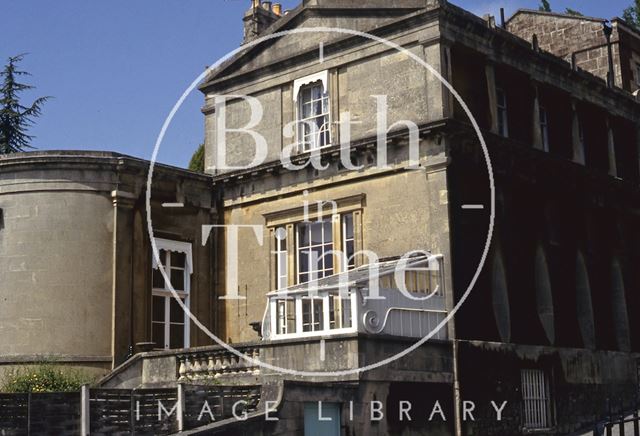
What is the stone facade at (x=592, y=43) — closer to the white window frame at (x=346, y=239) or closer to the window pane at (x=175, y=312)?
the white window frame at (x=346, y=239)

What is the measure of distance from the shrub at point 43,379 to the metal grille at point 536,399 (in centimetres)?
916

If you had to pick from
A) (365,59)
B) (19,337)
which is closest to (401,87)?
(365,59)

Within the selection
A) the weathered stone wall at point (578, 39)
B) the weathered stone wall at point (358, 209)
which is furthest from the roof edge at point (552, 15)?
the weathered stone wall at point (358, 209)

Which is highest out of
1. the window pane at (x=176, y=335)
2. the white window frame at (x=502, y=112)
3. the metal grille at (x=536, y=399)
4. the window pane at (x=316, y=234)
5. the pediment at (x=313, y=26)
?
the pediment at (x=313, y=26)

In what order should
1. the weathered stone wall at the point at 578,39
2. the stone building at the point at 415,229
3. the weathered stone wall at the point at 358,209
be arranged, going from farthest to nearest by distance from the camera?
the weathered stone wall at the point at 578,39, the weathered stone wall at the point at 358,209, the stone building at the point at 415,229

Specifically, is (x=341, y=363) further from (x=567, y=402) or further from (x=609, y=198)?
(x=609, y=198)

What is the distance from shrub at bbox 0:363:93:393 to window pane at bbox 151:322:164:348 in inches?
82.6

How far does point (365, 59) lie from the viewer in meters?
22.4

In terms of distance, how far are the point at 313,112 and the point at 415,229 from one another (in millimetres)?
4538

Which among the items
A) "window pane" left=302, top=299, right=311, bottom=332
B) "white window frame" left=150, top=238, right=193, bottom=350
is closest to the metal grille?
"window pane" left=302, top=299, right=311, bottom=332

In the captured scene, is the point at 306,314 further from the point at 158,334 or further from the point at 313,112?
the point at 313,112

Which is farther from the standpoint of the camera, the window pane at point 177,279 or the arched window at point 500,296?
the window pane at point 177,279

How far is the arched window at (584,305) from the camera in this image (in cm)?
2369

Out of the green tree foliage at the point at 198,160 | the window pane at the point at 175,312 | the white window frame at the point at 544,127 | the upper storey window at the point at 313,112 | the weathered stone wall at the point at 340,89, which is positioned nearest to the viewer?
the weathered stone wall at the point at 340,89
